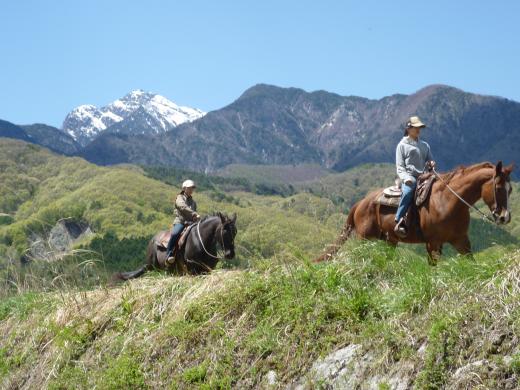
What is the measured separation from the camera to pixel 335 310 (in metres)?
6.69

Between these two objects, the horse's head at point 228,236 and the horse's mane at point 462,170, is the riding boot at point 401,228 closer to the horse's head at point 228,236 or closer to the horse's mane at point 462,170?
the horse's mane at point 462,170

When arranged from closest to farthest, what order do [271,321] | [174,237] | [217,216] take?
[271,321]
[174,237]
[217,216]

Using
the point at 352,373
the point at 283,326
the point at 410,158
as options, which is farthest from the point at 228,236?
the point at 352,373

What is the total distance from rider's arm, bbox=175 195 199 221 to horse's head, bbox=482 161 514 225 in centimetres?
637

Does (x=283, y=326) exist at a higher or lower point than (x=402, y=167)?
lower

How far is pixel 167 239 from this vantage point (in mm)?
14906

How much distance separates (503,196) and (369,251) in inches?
149

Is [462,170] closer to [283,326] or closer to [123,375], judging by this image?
[283,326]

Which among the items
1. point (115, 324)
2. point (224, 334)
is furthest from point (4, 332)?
point (224, 334)

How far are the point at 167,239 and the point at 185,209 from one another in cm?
86

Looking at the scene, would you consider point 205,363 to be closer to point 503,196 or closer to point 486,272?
point 486,272

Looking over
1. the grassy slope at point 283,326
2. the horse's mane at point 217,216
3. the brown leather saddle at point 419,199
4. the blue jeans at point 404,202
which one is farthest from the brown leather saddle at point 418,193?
the horse's mane at point 217,216

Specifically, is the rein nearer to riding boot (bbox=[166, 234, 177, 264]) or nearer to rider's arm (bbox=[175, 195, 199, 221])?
rider's arm (bbox=[175, 195, 199, 221])

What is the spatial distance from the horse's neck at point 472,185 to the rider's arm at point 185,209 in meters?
5.72
